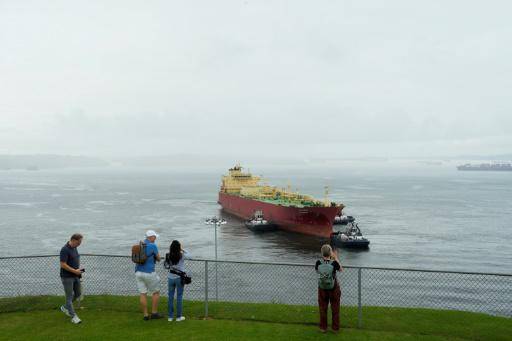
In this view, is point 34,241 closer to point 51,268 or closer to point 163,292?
point 51,268

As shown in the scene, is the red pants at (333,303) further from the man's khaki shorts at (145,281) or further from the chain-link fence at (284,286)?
the chain-link fence at (284,286)

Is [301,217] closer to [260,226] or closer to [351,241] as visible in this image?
[260,226]

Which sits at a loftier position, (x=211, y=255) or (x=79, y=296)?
(x=79, y=296)

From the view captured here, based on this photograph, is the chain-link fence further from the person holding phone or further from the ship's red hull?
the ship's red hull

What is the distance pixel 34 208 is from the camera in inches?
3226

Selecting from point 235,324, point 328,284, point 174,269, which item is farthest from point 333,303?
point 174,269

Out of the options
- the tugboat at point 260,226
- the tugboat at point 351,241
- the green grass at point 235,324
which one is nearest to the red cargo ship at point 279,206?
the tugboat at point 260,226

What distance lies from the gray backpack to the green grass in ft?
3.37

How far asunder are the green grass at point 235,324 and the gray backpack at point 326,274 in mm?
1028

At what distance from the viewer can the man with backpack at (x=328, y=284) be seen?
365 inches

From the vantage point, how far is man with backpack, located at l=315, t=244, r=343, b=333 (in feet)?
30.4

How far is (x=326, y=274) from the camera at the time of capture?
9.30 m

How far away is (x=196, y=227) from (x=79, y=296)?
4864cm

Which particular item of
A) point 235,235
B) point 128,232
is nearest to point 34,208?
point 128,232
